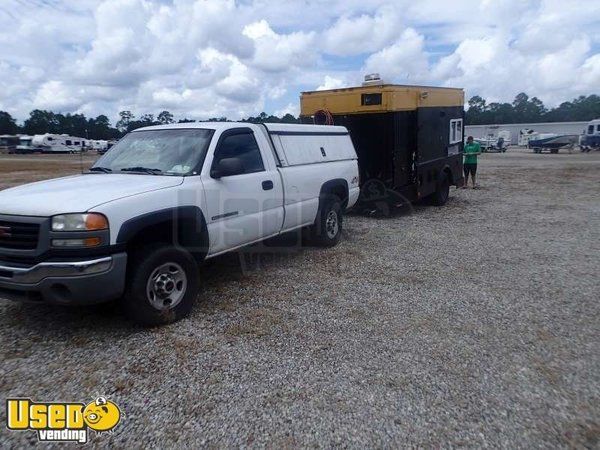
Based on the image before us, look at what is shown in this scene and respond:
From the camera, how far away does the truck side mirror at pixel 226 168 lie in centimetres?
488

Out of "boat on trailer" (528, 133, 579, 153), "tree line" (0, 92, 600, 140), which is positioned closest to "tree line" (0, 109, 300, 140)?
"tree line" (0, 92, 600, 140)

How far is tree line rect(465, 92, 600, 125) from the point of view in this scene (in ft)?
321

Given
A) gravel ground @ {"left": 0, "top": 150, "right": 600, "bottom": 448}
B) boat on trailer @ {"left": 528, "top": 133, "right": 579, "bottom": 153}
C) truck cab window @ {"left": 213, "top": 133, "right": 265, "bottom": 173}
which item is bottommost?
gravel ground @ {"left": 0, "top": 150, "right": 600, "bottom": 448}

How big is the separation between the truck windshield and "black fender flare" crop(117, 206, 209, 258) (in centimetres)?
50

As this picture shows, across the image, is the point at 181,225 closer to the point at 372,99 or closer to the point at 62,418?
the point at 62,418

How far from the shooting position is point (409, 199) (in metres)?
10.8

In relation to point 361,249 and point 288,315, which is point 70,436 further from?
point 361,249

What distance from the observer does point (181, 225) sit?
4.65 meters

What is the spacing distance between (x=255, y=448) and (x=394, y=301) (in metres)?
2.78

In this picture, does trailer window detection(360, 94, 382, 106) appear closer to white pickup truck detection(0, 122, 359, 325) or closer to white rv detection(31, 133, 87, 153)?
white pickup truck detection(0, 122, 359, 325)

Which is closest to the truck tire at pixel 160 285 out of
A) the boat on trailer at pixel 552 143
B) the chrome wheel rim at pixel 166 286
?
the chrome wheel rim at pixel 166 286

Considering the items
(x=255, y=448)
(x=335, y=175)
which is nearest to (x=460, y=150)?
(x=335, y=175)

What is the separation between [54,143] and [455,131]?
65.6 metres

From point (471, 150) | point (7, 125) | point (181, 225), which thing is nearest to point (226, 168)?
point (181, 225)
